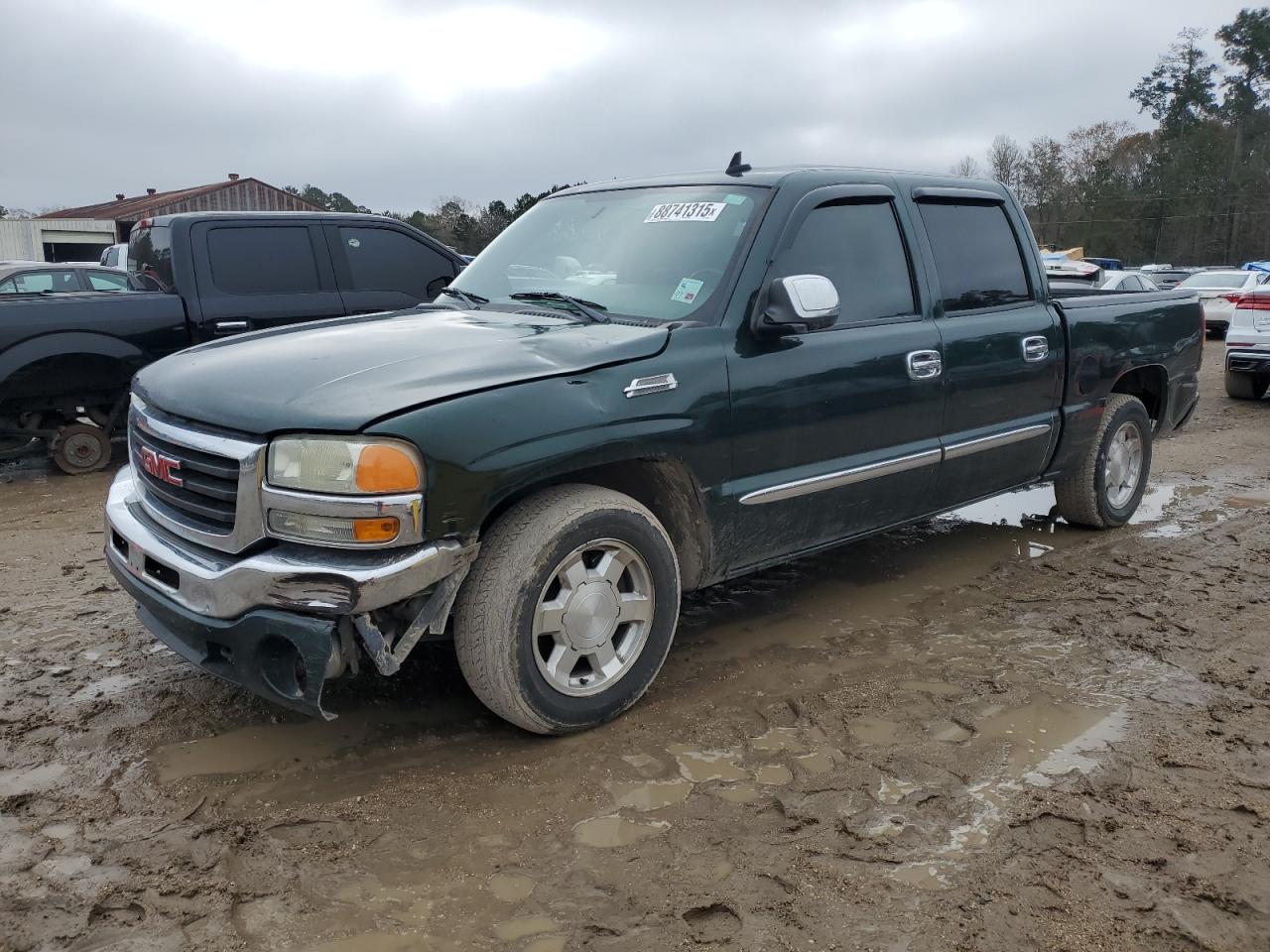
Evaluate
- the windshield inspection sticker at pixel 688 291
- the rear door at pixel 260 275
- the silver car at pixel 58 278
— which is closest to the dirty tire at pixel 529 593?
the windshield inspection sticker at pixel 688 291

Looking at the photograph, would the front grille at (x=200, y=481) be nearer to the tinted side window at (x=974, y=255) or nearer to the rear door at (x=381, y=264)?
the tinted side window at (x=974, y=255)

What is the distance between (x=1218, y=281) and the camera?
2033 cm

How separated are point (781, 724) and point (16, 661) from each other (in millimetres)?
2970

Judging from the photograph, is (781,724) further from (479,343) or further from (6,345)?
(6,345)

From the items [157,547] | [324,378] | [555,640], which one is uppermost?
[324,378]

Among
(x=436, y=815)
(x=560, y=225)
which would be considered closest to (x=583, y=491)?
(x=436, y=815)

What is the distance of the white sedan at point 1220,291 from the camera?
1894 cm

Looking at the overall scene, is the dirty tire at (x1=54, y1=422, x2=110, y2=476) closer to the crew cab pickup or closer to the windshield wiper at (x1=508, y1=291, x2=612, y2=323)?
the crew cab pickup

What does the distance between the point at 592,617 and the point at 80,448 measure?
5.85 m

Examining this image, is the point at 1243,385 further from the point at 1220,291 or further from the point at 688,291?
the point at 688,291

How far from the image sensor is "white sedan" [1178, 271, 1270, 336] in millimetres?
18938

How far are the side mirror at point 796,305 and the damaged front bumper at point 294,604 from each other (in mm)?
1393

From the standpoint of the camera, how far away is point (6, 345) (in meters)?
6.59

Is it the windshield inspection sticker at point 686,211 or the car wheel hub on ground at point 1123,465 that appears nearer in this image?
the windshield inspection sticker at point 686,211
